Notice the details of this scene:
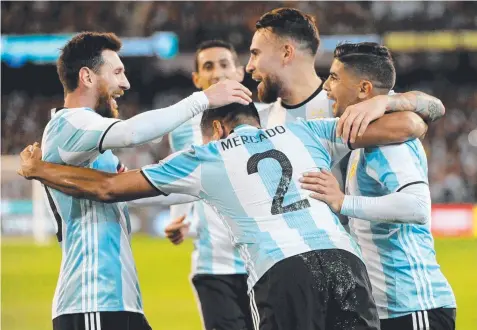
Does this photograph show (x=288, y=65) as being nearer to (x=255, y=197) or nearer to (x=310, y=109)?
(x=310, y=109)

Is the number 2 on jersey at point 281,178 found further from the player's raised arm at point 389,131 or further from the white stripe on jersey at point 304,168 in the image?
the player's raised arm at point 389,131

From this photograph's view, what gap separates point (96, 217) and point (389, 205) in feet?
4.92

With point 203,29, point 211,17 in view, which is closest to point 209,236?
point 203,29

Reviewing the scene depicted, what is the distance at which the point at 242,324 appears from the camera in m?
6.13

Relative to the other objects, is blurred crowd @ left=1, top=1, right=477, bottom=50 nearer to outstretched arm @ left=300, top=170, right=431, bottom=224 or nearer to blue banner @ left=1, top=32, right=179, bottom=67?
blue banner @ left=1, top=32, right=179, bottom=67

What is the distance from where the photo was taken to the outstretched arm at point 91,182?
4.14 meters

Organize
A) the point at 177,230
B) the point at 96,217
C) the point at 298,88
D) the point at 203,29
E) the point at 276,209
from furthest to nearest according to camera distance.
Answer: the point at 203,29, the point at 177,230, the point at 298,88, the point at 96,217, the point at 276,209

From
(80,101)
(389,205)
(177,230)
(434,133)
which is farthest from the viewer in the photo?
(434,133)

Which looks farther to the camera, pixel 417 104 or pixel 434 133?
pixel 434 133

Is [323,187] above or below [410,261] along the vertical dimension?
above

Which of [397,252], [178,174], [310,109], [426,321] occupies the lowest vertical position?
[426,321]

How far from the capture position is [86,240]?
4391mm

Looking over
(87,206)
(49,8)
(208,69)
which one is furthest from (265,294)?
(49,8)

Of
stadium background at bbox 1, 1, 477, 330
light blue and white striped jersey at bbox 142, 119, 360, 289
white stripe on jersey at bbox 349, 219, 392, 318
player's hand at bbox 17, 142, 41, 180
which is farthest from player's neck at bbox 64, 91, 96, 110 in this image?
stadium background at bbox 1, 1, 477, 330
